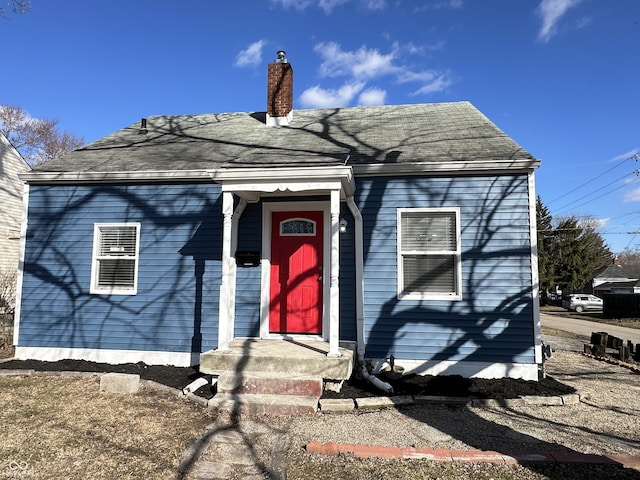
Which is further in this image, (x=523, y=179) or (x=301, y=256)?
(x=301, y=256)

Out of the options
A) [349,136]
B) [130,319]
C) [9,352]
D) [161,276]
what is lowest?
[9,352]

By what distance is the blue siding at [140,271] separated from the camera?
23.7 ft

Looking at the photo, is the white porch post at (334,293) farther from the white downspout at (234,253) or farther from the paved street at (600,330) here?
the paved street at (600,330)

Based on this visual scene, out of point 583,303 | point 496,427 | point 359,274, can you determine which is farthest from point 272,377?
point 583,303

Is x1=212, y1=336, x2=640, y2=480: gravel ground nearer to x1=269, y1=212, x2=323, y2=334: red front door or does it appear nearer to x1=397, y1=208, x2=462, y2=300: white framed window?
x1=397, y1=208, x2=462, y2=300: white framed window

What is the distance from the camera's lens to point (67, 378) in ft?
20.4

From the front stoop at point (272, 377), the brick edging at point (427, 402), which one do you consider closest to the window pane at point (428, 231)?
the front stoop at point (272, 377)

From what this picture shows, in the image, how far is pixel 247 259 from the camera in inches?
281

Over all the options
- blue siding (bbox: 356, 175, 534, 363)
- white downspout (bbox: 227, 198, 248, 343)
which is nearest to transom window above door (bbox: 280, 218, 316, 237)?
white downspout (bbox: 227, 198, 248, 343)

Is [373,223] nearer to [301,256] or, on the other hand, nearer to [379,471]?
[301,256]

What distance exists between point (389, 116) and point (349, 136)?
164 cm

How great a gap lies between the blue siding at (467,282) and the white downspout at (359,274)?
0.33 feet

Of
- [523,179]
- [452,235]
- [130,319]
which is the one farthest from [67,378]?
[523,179]

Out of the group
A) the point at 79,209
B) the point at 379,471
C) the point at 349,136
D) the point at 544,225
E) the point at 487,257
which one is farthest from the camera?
the point at 544,225
